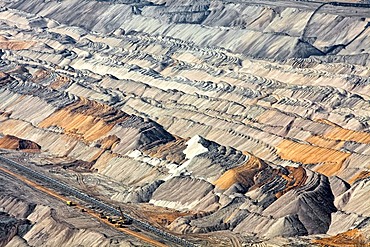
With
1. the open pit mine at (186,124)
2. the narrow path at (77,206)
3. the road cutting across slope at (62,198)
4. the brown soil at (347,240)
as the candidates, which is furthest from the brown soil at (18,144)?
the brown soil at (347,240)

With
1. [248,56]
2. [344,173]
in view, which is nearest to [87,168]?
[344,173]

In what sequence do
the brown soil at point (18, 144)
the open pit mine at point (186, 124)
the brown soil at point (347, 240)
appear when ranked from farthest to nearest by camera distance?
the brown soil at point (18, 144)
the open pit mine at point (186, 124)
the brown soil at point (347, 240)

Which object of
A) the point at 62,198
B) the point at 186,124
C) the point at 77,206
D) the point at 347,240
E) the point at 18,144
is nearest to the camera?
the point at 347,240

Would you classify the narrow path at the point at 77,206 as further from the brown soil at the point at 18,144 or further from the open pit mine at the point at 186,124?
the brown soil at the point at 18,144

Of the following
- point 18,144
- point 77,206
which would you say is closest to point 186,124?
point 18,144

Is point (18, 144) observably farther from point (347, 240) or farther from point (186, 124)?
point (347, 240)

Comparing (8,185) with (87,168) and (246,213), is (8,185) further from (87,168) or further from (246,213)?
(246,213)

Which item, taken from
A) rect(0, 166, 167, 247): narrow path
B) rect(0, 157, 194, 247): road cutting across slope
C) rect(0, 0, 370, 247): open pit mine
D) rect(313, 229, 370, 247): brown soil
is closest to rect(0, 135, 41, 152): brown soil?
rect(0, 0, 370, 247): open pit mine

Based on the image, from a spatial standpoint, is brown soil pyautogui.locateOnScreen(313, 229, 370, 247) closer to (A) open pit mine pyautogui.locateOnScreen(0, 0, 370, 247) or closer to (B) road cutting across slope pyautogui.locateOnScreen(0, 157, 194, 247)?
(A) open pit mine pyautogui.locateOnScreen(0, 0, 370, 247)
